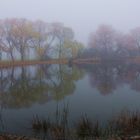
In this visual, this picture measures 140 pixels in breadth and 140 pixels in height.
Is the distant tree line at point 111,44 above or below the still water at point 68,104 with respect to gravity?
above

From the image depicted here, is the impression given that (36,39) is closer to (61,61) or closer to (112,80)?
(61,61)

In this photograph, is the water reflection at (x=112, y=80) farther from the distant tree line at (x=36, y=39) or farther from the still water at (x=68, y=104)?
the distant tree line at (x=36, y=39)

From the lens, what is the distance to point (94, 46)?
43469 mm

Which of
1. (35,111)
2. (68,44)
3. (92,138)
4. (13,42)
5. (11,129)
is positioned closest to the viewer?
(92,138)

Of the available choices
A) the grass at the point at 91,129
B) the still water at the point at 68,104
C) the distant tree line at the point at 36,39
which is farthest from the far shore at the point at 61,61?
the grass at the point at 91,129

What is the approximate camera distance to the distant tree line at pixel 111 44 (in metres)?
42.4

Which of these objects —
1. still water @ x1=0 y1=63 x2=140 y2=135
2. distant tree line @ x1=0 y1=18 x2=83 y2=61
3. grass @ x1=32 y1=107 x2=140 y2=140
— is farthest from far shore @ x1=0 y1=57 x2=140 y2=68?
grass @ x1=32 y1=107 x2=140 y2=140

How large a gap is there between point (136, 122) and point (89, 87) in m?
8.88

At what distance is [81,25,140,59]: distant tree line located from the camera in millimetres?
42375

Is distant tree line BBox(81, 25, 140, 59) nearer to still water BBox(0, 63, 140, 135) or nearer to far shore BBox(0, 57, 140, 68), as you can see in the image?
far shore BBox(0, 57, 140, 68)

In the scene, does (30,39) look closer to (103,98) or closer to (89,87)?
(89,87)

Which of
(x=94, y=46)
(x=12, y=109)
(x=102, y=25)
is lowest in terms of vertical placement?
(x=12, y=109)

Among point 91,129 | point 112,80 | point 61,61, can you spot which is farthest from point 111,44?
point 91,129

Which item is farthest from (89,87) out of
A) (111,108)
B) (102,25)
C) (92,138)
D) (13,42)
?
(102,25)
